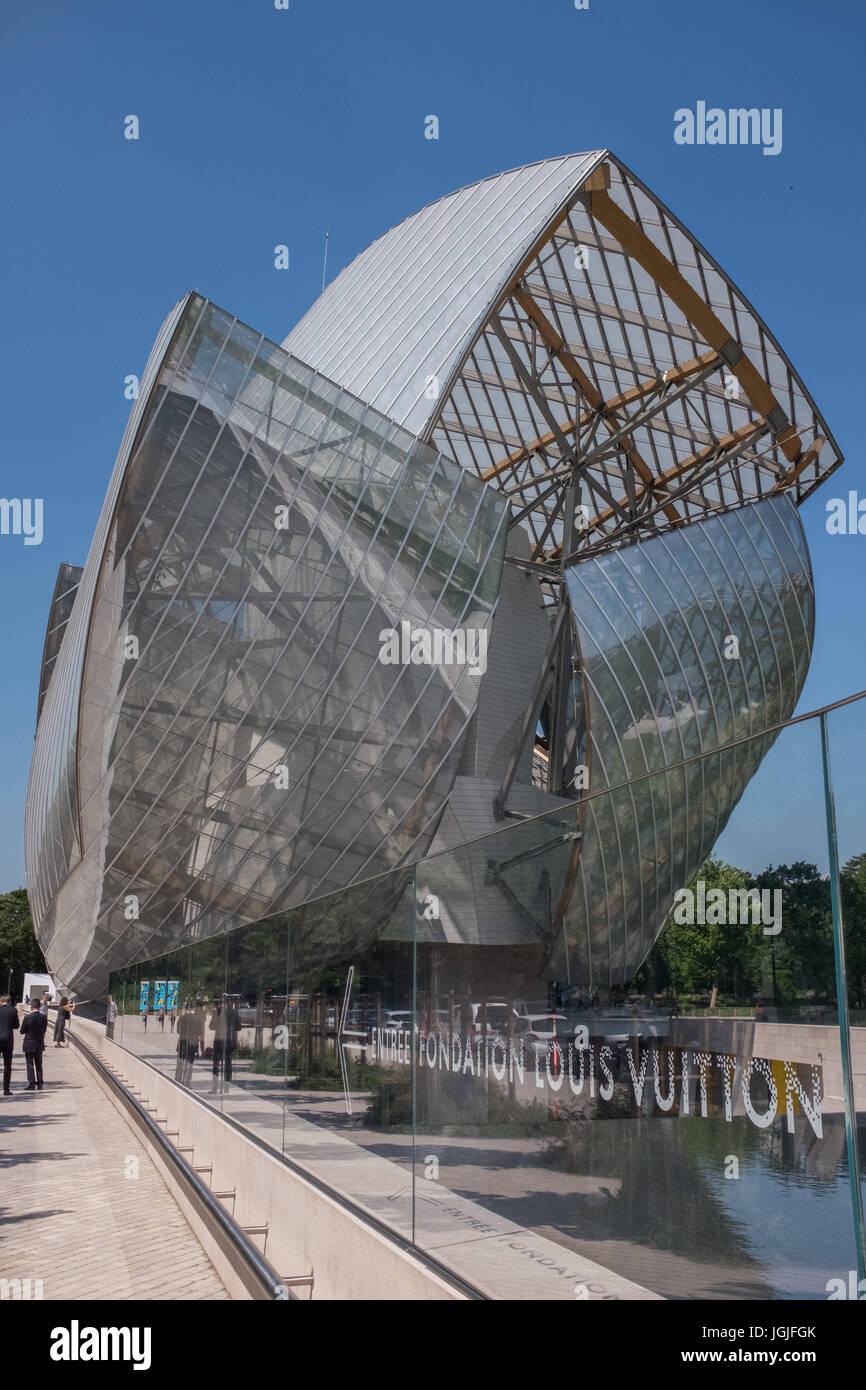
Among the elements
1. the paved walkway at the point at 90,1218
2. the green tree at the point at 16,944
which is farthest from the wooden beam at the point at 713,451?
the green tree at the point at 16,944

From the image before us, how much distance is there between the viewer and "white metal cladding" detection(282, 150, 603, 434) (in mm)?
28500

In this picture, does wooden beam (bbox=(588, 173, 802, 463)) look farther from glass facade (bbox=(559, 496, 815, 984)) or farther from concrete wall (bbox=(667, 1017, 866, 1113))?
concrete wall (bbox=(667, 1017, 866, 1113))

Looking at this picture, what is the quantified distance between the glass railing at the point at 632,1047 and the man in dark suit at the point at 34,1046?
18.0 meters

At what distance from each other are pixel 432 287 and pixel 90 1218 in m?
27.3

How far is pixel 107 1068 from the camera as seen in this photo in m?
25.2

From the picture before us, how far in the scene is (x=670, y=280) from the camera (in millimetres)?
30250

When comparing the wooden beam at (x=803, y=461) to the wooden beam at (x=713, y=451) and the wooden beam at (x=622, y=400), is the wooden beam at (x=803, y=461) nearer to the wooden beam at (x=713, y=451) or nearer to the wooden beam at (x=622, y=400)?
the wooden beam at (x=713, y=451)

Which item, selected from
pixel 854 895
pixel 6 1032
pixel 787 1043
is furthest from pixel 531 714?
pixel 854 895

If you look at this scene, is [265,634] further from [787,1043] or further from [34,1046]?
[787,1043]

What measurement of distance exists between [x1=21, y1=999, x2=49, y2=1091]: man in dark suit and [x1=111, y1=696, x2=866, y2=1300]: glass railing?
18002mm

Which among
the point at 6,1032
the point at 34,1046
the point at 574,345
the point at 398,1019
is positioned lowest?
the point at 34,1046
